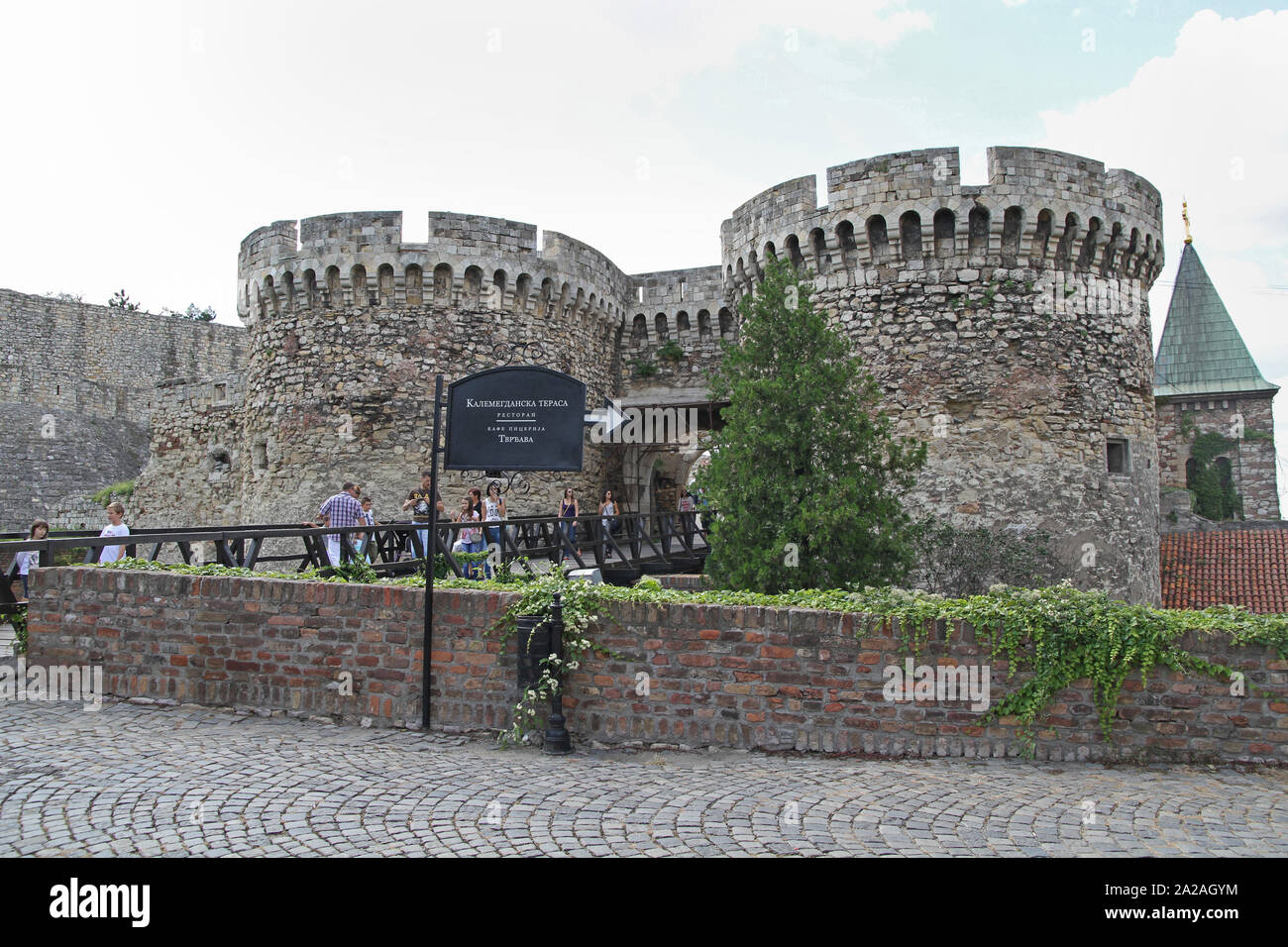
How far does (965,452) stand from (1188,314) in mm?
28765

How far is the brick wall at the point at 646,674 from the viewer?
5199 millimetres

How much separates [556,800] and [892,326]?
9.66 meters

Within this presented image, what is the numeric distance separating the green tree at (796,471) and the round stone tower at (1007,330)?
3581 mm

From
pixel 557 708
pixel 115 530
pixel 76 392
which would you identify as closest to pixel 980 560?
pixel 557 708

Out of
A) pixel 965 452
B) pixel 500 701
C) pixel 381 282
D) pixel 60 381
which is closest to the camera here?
pixel 500 701

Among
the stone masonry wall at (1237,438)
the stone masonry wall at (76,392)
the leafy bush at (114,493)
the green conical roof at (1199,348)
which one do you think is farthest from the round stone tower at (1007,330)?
the green conical roof at (1199,348)

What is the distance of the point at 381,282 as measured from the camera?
Result: 1562 cm

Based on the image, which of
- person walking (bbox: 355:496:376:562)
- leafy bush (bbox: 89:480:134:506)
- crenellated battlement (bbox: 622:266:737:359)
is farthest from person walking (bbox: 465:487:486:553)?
leafy bush (bbox: 89:480:134:506)

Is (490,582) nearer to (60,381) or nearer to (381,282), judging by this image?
(381,282)

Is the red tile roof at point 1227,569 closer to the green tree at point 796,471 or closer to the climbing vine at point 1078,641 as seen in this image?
the green tree at point 796,471

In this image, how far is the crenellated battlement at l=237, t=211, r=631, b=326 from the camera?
15617 mm

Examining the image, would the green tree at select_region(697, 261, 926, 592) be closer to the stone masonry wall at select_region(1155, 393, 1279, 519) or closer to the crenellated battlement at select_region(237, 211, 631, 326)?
the crenellated battlement at select_region(237, 211, 631, 326)

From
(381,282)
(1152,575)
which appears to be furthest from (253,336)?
(1152,575)

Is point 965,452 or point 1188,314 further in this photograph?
point 1188,314
